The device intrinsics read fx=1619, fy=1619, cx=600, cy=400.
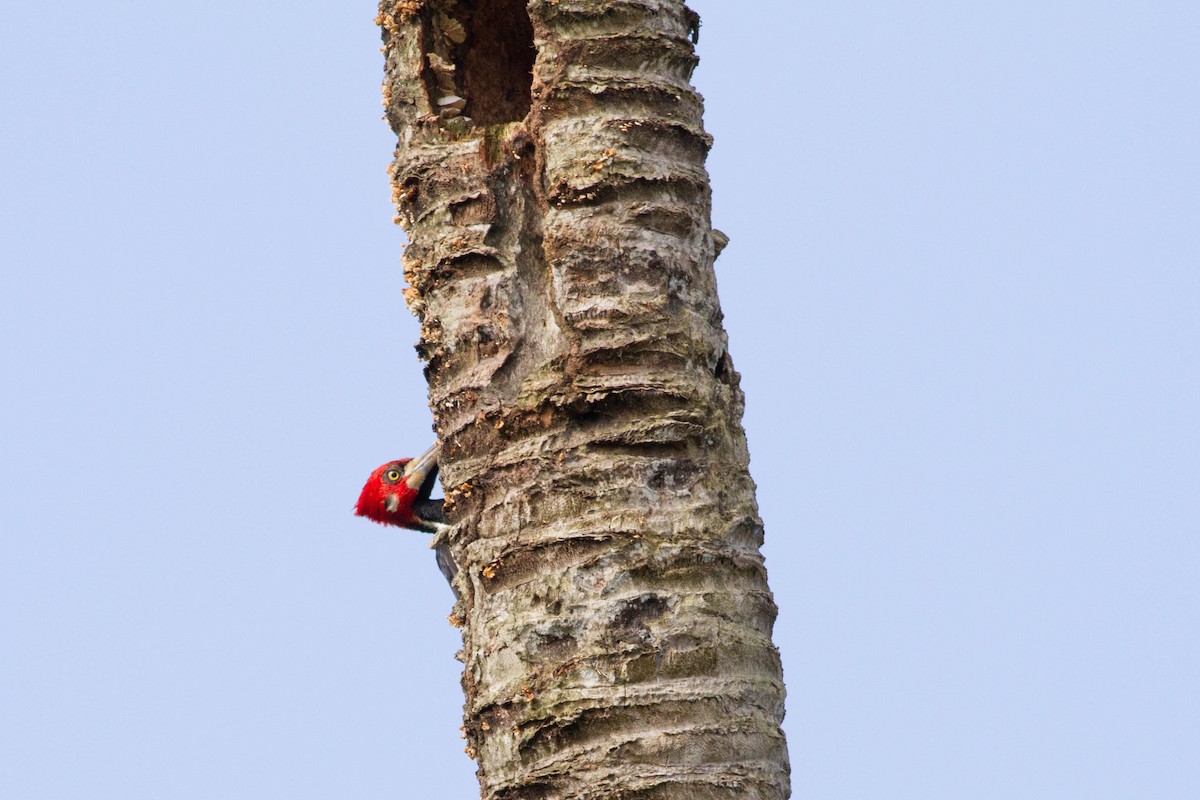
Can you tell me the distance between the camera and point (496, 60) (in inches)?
187

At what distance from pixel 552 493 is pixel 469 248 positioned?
2.33 ft

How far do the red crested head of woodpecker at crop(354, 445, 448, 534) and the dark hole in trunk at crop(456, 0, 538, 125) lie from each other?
15.8 feet

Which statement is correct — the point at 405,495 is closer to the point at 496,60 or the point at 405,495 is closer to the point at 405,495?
the point at 405,495

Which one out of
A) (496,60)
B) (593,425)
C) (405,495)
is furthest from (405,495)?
(593,425)

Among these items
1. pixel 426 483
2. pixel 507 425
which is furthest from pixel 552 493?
pixel 426 483

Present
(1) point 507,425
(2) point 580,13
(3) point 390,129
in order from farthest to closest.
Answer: (3) point 390,129 < (2) point 580,13 < (1) point 507,425

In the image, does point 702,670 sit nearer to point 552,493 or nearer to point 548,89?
point 552,493

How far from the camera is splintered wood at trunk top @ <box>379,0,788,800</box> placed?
3533 mm

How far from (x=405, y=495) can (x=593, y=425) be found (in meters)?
5.82

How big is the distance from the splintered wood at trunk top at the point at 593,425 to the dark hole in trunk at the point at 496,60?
259 millimetres

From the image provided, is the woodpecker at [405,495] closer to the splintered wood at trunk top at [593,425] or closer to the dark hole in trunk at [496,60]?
the dark hole in trunk at [496,60]

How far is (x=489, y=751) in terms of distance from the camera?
3723mm

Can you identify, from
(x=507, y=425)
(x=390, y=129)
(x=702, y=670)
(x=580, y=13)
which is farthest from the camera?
(x=390, y=129)

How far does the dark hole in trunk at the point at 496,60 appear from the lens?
15.1 feet
